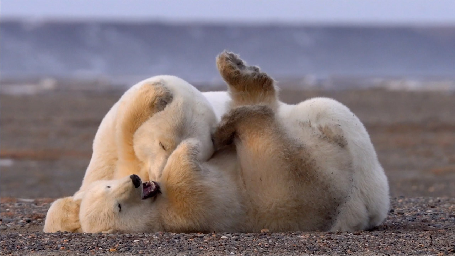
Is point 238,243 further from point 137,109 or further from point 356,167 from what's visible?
point 137,109

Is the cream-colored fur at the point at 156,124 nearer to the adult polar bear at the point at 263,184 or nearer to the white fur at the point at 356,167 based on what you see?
the adult polar bear at the point at 263,184

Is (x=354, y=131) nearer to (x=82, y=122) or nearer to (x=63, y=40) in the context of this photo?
(x=82, y=122)

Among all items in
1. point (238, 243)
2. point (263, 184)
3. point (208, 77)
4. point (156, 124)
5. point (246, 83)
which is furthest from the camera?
point (208, 77)

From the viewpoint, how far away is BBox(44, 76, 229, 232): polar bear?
5.88m

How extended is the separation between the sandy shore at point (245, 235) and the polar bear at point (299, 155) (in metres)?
0.23

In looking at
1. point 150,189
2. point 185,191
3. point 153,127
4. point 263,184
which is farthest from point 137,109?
point 263,184

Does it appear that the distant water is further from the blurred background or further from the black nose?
the black nose

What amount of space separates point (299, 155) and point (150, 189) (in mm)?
1091

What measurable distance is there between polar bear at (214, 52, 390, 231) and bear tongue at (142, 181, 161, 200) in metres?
0.64

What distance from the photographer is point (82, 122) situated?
22.0 meters

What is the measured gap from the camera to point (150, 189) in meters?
5.57

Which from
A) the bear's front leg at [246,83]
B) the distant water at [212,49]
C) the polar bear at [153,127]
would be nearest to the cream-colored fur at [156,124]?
the polar bear at [153,127]

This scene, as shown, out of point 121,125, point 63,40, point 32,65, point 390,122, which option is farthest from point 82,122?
point 63,40

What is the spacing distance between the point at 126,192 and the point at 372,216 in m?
1.97
